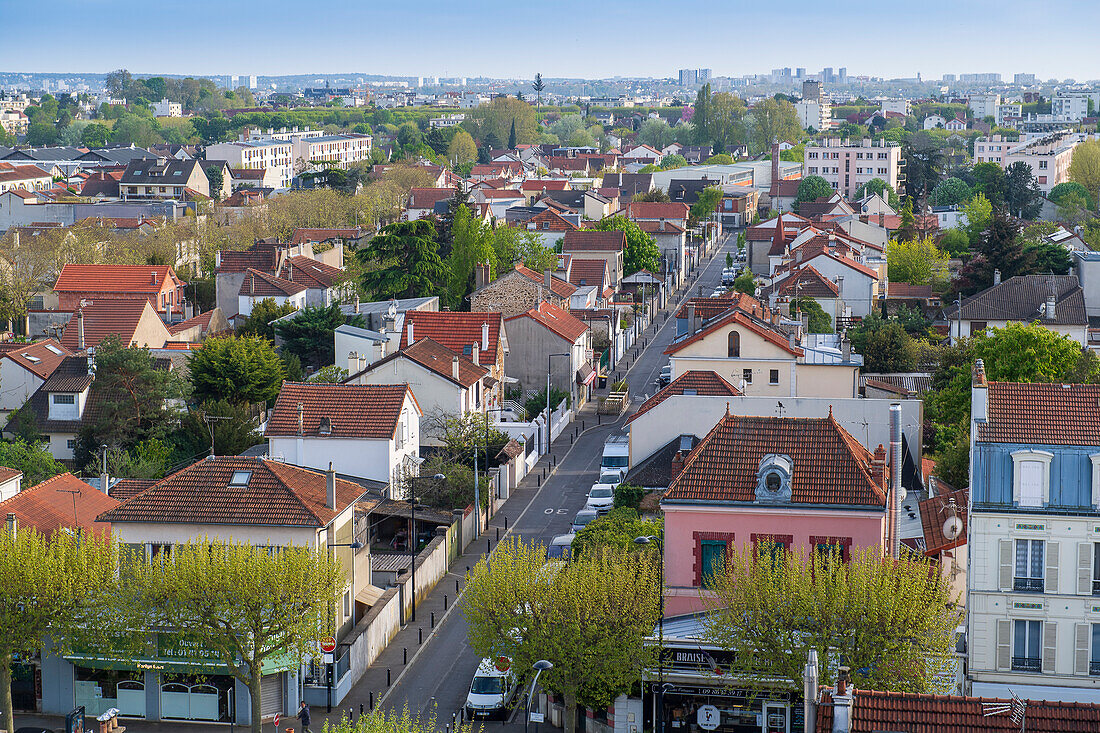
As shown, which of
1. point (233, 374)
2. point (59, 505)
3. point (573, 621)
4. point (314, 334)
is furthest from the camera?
point (314, 334)

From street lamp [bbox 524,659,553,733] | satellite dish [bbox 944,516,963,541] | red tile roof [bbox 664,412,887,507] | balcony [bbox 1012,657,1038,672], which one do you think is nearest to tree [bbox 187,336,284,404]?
street lamp [bbox 524,659,553,733]

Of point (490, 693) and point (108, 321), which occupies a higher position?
point (108, 321)

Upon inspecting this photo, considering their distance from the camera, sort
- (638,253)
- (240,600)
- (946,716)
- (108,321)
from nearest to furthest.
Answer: (946,716) < (240,600) < (108,321) < (638,253)

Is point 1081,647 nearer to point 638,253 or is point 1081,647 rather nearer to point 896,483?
point 896,483

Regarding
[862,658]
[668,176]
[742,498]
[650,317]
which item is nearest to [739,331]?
[742,498]

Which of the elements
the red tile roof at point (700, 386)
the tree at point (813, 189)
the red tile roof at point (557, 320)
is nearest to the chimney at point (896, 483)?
the red tile roof at point (700, 386)

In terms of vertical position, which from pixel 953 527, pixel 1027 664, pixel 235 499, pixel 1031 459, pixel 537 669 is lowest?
pixel 1027 664

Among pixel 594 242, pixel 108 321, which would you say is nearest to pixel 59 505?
pixel 108 321
